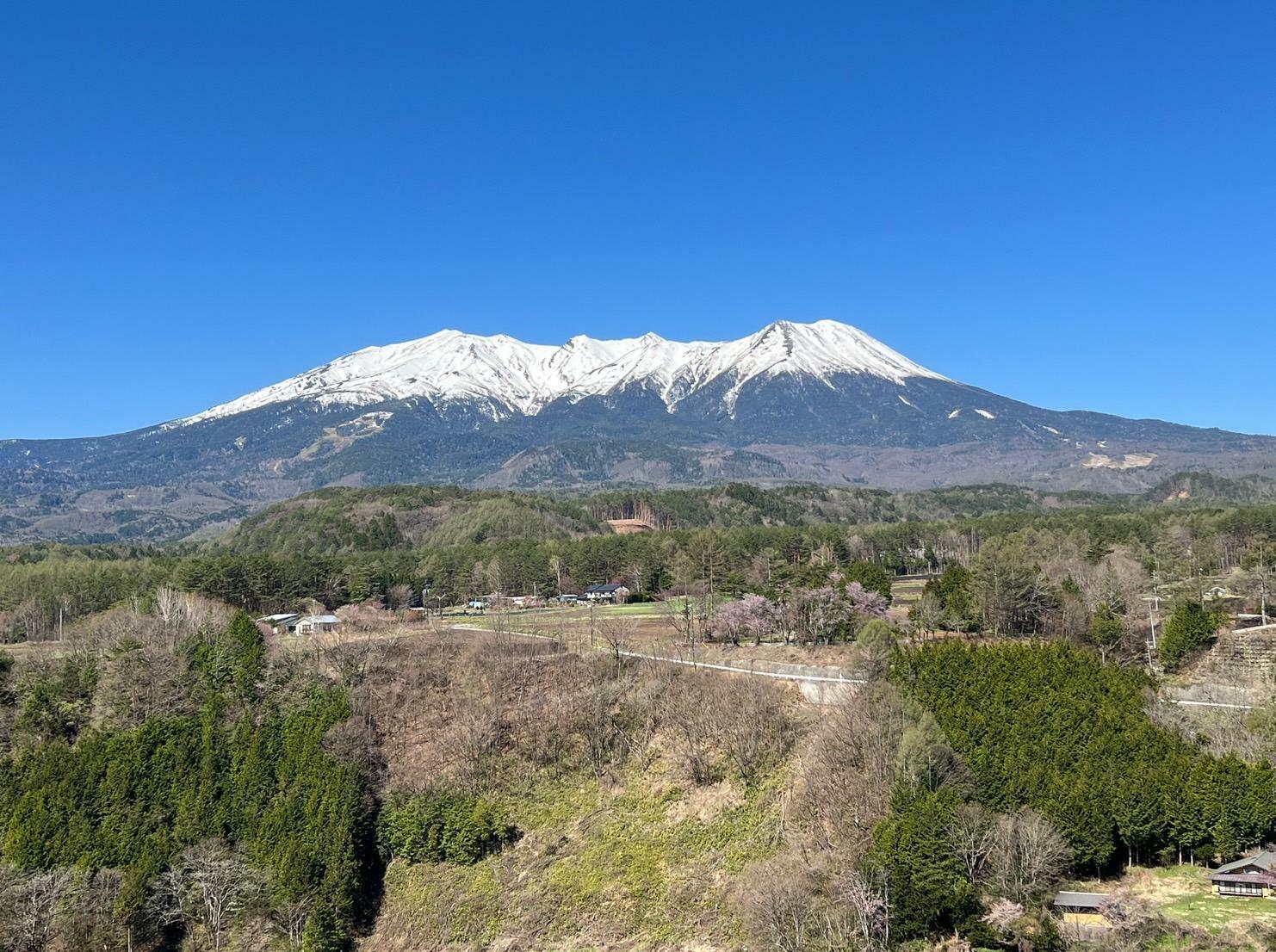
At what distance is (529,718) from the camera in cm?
4397

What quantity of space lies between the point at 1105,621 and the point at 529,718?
33.2m

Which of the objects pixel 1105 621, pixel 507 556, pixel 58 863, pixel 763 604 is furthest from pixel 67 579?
pixel 1105 621

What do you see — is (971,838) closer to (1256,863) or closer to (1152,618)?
(1256,863)

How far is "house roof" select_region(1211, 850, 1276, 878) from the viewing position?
28.6 meters

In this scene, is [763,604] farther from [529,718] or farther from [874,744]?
[874,744]

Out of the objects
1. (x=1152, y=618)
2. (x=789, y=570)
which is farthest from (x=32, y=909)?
(x=1152, y=618)

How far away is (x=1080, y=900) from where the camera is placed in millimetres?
28594

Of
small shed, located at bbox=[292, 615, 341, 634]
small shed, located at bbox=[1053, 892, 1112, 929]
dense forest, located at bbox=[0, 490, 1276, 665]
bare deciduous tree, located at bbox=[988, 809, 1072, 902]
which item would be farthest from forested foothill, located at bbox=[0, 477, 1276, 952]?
small shed, located at bbox=[292, 615, 341, 634]

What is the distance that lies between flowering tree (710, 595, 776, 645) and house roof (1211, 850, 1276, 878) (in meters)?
30.0

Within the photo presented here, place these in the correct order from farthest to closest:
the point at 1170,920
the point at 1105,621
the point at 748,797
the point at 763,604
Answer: the point at 763,604
the point at 1105,621
the point at 748,797
the point at 1170,920

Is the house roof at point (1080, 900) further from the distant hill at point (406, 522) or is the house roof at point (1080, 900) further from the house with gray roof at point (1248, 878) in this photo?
the distant hill at point (406, 522)

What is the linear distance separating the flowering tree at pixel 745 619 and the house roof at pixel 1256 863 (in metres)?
30.0

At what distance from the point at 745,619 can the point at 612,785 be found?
19407 mm

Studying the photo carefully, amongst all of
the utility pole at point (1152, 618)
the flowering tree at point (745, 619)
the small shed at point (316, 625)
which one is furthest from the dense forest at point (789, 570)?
the small shed at point (316, 625)
